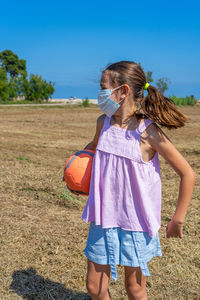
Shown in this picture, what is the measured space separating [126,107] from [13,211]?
2.77 m

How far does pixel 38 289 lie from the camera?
2.96m

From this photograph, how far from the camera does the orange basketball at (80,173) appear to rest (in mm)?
2348

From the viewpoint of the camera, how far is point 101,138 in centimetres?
224

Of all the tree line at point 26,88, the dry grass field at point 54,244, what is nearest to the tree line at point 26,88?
the tree line at point 26,88

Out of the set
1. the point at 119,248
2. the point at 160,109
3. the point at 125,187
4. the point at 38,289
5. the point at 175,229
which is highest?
the point at 160,109

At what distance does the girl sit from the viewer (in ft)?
6.95

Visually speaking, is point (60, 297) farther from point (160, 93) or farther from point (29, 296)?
point (160, 93)

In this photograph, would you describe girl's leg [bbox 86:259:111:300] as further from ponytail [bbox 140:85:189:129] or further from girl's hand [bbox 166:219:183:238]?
ponytail [bbox 140:85:189:129]

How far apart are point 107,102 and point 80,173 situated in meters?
0.47

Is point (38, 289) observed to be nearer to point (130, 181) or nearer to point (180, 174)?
point (130, 181)

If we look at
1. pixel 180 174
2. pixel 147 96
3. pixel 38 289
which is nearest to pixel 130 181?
pixel 180 174

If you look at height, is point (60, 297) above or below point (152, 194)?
below

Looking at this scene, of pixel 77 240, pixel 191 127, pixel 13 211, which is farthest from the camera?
pixel 191 127

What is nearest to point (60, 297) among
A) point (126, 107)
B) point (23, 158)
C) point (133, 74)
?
point (126, 107)
